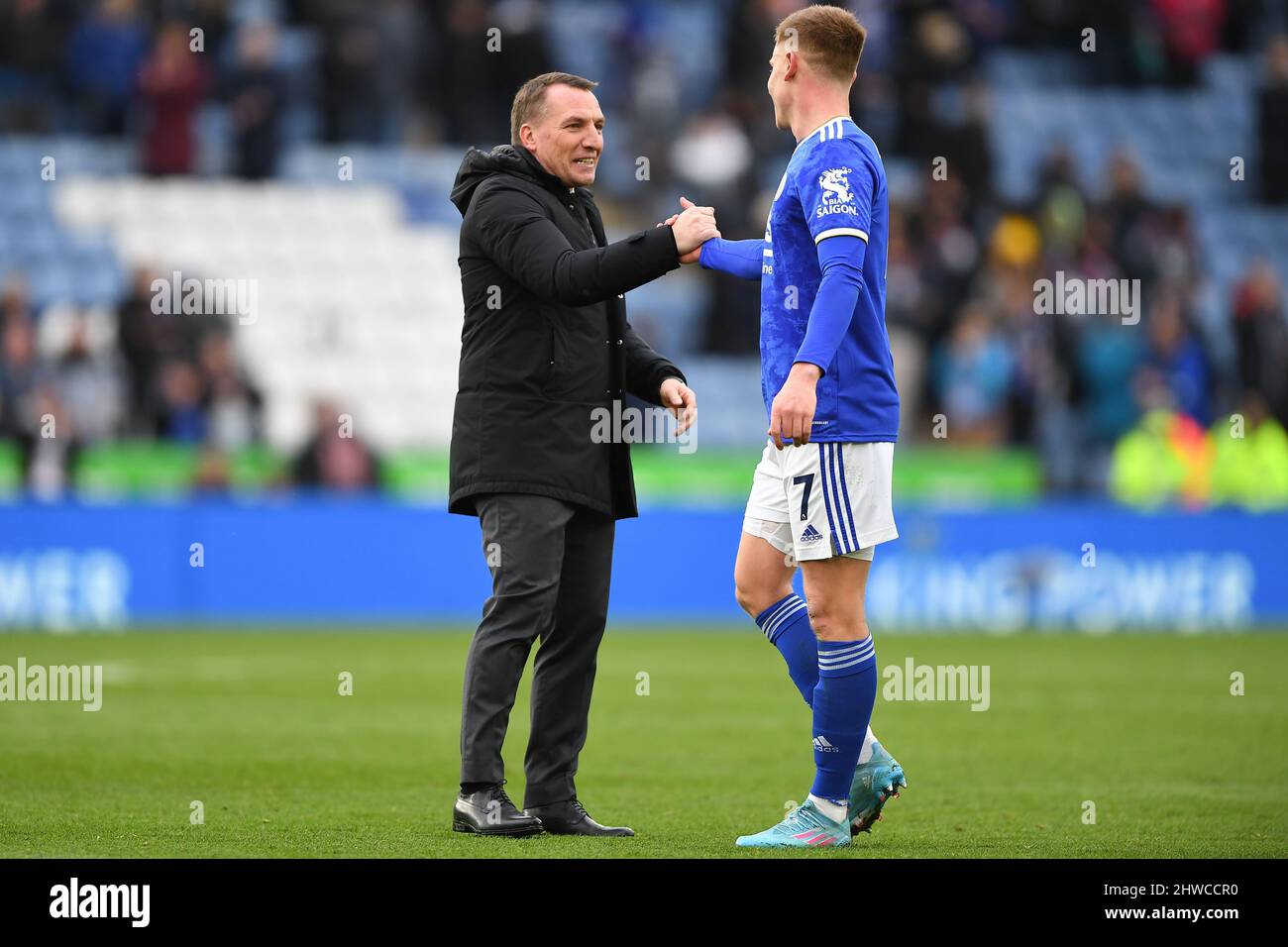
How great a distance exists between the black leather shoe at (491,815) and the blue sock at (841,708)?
957 millimetres

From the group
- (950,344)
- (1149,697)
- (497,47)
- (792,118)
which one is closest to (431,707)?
(1149,697)

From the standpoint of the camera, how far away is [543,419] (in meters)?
6.48

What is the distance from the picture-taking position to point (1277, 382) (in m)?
20.2

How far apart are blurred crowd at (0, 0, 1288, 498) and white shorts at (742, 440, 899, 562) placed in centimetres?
1237

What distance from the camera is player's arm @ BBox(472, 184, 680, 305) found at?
6164mm

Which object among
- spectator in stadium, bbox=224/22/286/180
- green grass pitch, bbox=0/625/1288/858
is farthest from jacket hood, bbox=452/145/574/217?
spectator in stadium, bbox=224/22/286/180

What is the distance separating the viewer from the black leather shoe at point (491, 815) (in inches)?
249

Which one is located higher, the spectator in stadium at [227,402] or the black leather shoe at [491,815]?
the spectator in stadium at [227,402]

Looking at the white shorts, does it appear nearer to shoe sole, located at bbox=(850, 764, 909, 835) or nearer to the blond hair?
shoe sole, located at bbox=(850, 764, 909, 835)

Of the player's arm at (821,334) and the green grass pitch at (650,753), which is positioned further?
the green grass pitch at (650,753)

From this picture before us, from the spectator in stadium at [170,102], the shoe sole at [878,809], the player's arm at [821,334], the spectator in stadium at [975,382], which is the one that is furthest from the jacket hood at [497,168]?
the spectator in stadium at [170,102]

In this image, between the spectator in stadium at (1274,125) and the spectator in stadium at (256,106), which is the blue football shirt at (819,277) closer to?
the spectator in stadium at (256,106)

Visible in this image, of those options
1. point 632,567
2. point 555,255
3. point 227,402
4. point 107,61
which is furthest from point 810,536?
point 107,61

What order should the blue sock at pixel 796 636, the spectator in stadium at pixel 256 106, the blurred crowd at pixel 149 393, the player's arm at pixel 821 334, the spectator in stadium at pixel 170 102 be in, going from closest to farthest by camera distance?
the player's arm at pixel 821 334
the blue sock at pixel 796 636
the blurred crowd at pixel 149 393
the spectator in stadium at pixel 170 102
the spectator in stadium at pixel 256 106
